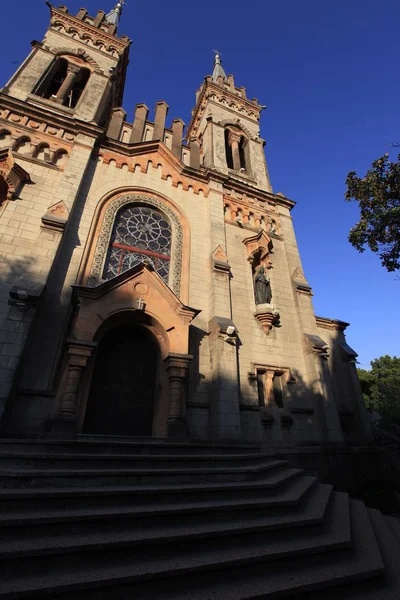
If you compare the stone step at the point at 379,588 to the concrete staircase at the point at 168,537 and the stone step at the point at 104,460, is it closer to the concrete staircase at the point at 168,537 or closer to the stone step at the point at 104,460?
the concrete staircase at the point at 168,537

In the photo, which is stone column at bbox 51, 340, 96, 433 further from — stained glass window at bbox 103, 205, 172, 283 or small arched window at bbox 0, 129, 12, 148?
small arched window at bbox 0, 129, 12, 148

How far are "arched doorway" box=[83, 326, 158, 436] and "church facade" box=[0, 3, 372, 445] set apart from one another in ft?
0.12

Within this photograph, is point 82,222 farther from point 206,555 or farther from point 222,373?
point 206,555

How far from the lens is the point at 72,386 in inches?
282

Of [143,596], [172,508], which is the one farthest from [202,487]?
[143,596]

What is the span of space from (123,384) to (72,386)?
6.07 ft

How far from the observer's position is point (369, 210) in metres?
10.9

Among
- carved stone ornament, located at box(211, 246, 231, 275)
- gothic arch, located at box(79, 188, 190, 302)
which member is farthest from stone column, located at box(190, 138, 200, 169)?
carved stone ornament, located at box(211, 246, 231, 275)

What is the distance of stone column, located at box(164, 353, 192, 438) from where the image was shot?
7.70 m

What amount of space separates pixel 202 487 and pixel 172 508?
0.72 m

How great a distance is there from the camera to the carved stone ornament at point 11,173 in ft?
30.4

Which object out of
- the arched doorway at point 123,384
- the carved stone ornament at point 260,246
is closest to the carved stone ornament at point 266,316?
the carved stone ornament at point 260,246

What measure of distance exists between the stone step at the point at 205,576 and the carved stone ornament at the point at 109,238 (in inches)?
301

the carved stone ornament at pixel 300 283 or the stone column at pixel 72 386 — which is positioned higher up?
the carved stone ornament at pixel 300 283
